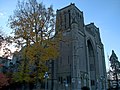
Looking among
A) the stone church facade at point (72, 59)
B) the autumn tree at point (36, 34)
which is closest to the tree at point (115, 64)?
the stone church facade at point (72, 59)

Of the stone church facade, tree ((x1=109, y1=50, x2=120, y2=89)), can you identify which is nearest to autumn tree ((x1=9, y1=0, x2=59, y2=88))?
the stone church facade

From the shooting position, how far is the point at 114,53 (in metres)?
74.9

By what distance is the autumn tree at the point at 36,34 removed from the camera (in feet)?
76.5

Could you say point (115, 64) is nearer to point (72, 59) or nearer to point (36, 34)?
point (72, 59)

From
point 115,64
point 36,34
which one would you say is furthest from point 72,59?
point 115,64

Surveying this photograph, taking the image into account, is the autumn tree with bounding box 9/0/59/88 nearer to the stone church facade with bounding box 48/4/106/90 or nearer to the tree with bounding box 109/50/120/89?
the stone church facade with bounding box 48/4/106/90

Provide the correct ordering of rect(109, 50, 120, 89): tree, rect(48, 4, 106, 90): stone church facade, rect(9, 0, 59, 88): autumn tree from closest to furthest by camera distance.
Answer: rect(9, 0, 59, 88): autumn tree
rect(48, 4, 106, 90): stone church facade
rect(109, 50, 120, 89): tree

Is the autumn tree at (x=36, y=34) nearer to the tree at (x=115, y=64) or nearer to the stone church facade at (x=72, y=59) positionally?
the stone church facade at (x=72, y=59)

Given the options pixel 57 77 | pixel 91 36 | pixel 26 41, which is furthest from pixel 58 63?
pixel 26 41

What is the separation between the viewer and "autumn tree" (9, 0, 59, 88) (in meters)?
23.3

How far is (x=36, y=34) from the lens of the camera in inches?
946

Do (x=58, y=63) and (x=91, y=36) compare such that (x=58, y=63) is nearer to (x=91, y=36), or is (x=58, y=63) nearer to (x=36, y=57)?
(x=91, y=36)

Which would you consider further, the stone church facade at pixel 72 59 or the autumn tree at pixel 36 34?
the stone church facade at pixel 72 59

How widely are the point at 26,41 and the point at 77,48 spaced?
79.8 ft
